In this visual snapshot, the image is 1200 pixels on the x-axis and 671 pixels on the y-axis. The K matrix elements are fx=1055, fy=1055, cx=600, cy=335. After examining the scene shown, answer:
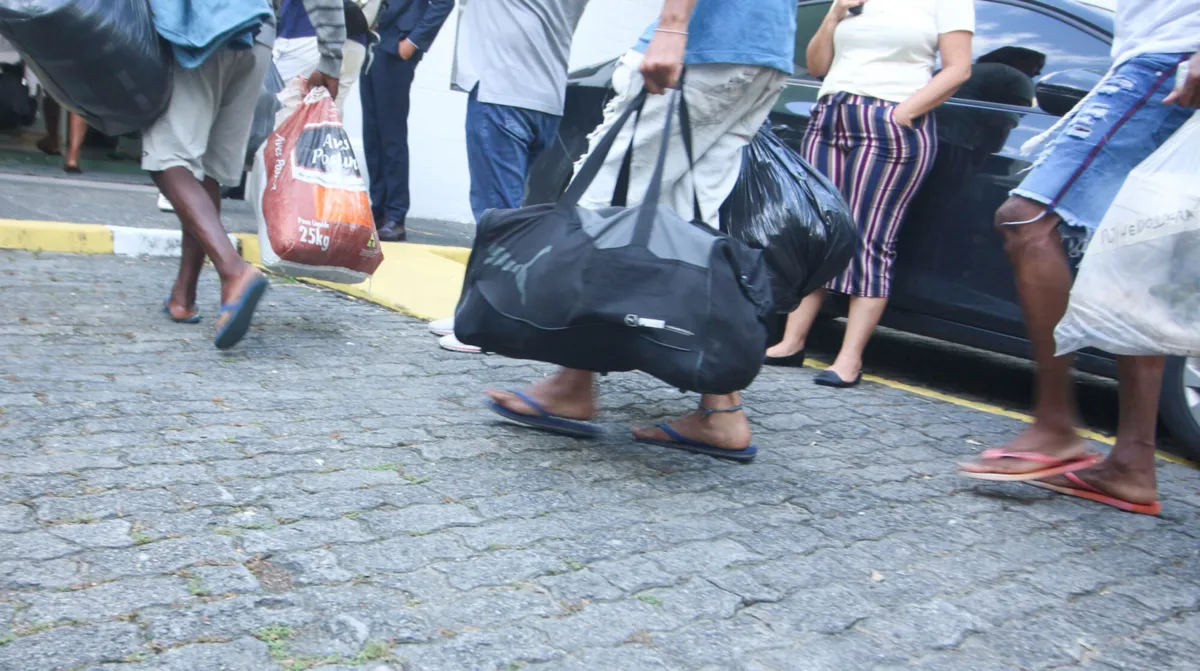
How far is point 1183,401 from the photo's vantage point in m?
3.62

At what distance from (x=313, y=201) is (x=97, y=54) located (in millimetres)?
847

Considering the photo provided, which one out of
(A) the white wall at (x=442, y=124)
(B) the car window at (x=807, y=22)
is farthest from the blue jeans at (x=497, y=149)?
(A) the white wall at (x=442, y=124)

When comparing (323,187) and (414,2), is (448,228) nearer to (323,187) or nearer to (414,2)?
(414,2)

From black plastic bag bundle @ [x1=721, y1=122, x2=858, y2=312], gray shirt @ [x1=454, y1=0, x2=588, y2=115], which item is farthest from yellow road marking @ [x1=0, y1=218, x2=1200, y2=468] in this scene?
black plastic bag bundle @ [x1=721, y1=122, x2=858, y2=312]

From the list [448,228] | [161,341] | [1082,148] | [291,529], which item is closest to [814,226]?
[1082,148]

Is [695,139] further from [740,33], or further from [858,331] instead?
[858,331]

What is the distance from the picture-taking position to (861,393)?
416 centimetres

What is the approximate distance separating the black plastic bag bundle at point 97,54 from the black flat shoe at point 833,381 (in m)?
2.61

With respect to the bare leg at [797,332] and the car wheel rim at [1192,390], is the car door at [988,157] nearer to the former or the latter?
the bare leg at [797,332]

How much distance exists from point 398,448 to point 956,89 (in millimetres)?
2644

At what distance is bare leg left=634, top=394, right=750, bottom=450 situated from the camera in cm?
296

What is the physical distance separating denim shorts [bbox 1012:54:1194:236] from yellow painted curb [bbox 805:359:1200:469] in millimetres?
1262

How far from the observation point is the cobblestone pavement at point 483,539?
5.94 feet

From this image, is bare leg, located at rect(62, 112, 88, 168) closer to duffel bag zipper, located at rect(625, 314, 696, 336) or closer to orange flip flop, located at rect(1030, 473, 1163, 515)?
duffel bag zipper, located at rect(625, 314, 696, 336)
